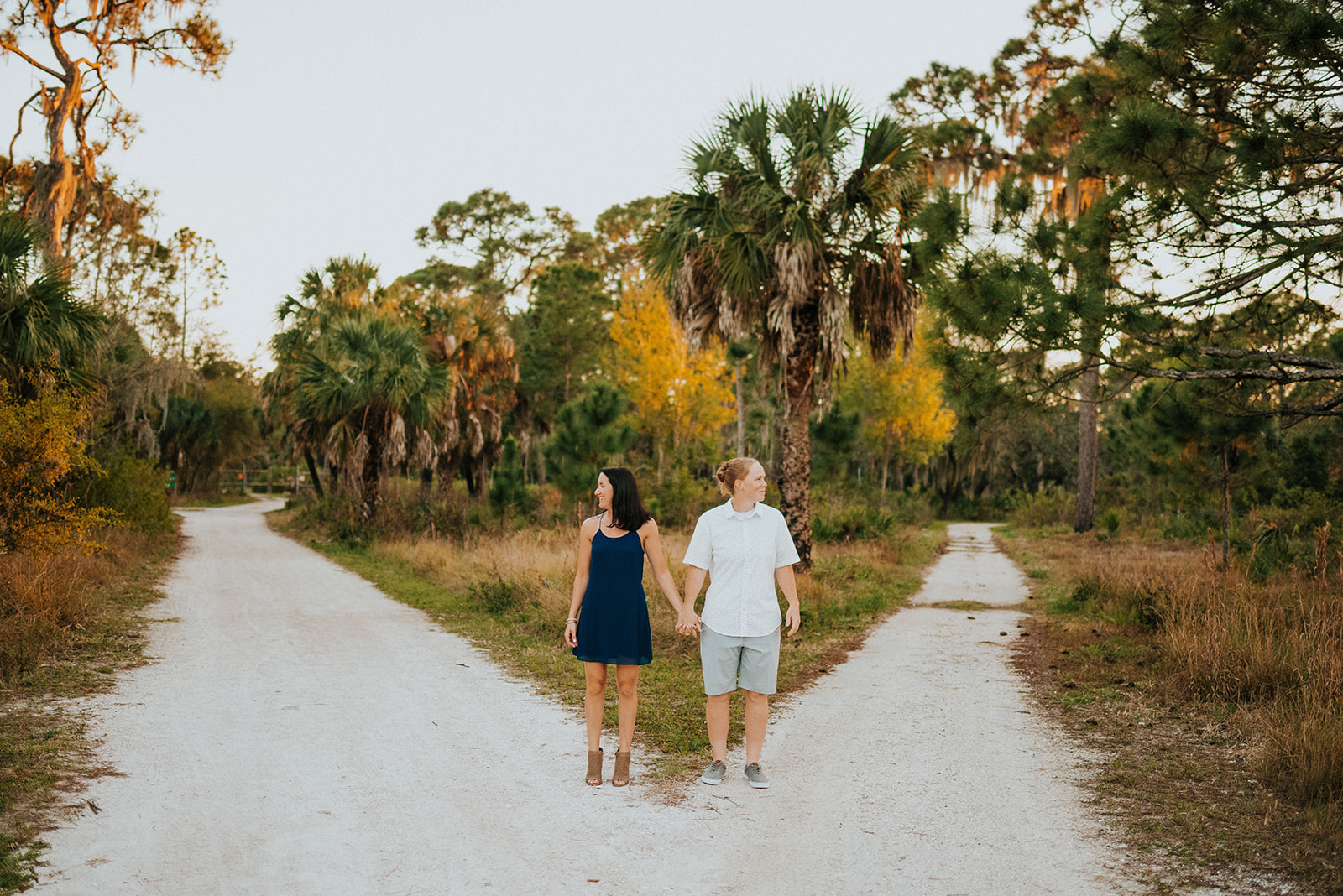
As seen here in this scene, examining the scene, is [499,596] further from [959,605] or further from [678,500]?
[678,500]

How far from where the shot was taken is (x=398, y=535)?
22109 millimetres

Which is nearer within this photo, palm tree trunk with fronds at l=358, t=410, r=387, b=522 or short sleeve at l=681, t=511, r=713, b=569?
short sleeve at l=681, t=511, r=713, b=569

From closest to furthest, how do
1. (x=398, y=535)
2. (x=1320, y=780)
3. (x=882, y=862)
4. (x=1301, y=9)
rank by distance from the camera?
(x=882, y=862) → (x=1320, y=780) → (x=1301, y=9) → (x=398, y=535)

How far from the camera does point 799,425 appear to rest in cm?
1509

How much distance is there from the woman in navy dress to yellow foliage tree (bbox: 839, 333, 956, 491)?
98.5ft

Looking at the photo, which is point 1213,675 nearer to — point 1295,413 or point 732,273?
point 1295,413

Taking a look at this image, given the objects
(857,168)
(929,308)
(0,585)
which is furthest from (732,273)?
(0,585)

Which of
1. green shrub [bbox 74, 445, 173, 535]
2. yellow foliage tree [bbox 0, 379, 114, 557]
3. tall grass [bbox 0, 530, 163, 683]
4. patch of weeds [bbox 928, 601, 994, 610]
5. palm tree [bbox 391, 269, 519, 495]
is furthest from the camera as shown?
palm tree [bbox 391, 269, 519, 495]

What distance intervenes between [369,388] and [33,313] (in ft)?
34.1

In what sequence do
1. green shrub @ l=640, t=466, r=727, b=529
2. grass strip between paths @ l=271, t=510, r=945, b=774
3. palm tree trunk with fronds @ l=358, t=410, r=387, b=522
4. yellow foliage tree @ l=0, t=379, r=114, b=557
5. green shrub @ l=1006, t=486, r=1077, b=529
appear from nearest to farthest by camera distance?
grass strip between paths @ l=271, t=510, r=945, b=774 → yellow foliage tree @ l=0, t=379, r=114, b=557 → palm tree trunk with fronds @ l=358, t=410, r=387, b=522 → green shrub @ l=640, t=466, r=727, b=529 → green shrub @ l=1006, t=486, r=1077, b=529

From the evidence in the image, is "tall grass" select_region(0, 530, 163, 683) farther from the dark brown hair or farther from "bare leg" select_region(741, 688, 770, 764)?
"bare leg" select_region(741, 688, 770, 764)

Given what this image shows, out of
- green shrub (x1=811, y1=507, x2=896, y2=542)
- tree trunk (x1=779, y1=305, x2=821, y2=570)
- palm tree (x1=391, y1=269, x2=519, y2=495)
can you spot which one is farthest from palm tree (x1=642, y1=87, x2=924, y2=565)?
palm tree (x1=391, y1=269, x2=519, y2=495)

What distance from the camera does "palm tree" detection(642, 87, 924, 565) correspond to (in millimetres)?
14328

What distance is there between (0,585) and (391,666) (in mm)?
3854
